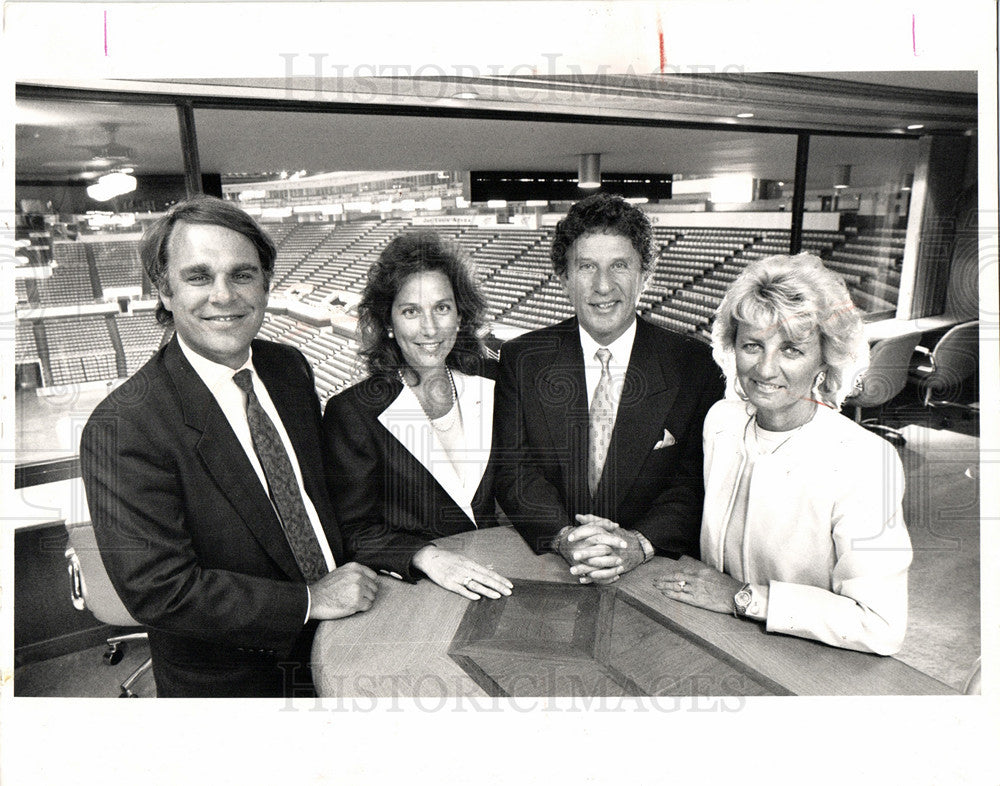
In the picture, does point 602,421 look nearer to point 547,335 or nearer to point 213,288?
point 547,335

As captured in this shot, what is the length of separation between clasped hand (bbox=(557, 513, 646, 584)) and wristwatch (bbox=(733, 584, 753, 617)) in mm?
246

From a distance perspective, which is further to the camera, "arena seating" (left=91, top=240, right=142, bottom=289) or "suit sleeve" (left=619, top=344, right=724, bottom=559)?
"suit sleeve" (left=619, top=344, right=724, bottom=559)

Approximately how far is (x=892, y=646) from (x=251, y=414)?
1.66 m

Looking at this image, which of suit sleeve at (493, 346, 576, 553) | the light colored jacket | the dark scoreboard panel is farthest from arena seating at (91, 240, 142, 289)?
the light colored jacket

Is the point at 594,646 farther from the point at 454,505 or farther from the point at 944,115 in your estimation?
the point at 944,115

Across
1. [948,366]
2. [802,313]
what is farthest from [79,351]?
[948,366]

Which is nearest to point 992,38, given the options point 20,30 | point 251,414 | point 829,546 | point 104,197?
point 829,546

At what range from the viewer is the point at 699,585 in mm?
1904

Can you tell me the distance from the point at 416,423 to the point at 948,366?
4.46 ft

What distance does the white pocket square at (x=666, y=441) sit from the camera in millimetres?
1971

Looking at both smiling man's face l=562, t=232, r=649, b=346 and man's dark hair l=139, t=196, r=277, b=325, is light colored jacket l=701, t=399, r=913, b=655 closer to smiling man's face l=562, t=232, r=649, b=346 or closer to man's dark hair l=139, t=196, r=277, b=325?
smiling man's face l=562, t=232, r=649, b=346

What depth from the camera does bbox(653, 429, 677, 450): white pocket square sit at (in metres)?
1.97

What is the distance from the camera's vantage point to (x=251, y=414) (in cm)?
189

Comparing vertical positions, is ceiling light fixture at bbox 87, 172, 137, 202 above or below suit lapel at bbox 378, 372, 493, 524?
above
